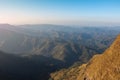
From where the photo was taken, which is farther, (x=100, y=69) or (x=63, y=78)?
(x=63, y=78)

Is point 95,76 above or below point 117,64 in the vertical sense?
below

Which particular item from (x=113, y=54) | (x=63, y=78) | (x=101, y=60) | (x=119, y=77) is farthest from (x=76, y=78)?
(x=119, y=77)

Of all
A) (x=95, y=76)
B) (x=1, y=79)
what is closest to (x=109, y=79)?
(x=95, y=76)

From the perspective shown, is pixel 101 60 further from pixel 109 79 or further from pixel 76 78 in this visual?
pixel 76 78

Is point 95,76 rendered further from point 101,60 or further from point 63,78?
point 63,78

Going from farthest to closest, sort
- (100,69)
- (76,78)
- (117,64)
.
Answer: (76,78) → (100,69) → (117,64)

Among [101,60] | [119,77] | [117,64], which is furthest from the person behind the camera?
[101,60]

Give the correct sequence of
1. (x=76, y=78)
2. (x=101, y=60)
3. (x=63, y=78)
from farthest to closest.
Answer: (x=63, y=78) < (x=76, y=78) < (x=101, y=60)

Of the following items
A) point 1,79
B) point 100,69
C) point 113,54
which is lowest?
point 1,79

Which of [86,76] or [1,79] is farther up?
[86,76]
